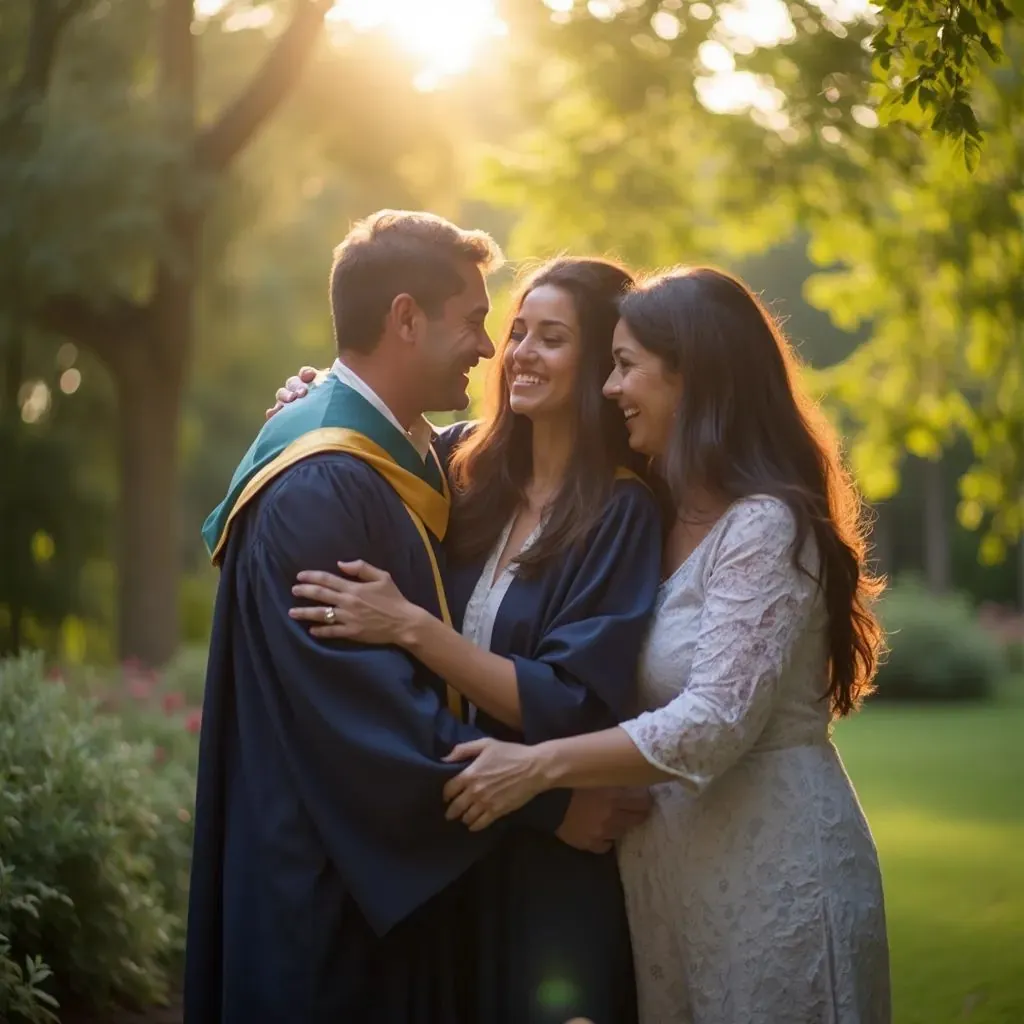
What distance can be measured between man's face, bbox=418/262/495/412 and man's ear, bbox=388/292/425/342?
0.10 feet

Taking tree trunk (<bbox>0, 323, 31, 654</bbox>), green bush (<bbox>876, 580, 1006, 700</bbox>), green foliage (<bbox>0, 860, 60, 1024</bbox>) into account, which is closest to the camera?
green foliage (<bbox>0, 860, 60, 1024</bbox>)

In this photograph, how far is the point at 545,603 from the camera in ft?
12.3

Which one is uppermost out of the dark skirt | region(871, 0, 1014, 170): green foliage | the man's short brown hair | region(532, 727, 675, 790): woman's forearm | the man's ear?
region(871, 0, 1014, 170): green foliage

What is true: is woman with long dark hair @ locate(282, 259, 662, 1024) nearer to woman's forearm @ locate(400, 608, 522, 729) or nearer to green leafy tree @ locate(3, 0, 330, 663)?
woman's forearm @ locate(400, 608, 522, 729)

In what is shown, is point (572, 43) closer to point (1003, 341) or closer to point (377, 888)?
point (1003, 341)

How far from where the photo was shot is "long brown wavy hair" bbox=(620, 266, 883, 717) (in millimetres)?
3656

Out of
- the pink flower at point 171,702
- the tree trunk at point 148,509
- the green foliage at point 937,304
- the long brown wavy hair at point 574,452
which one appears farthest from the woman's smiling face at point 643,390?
the tree trunk at point 148,509

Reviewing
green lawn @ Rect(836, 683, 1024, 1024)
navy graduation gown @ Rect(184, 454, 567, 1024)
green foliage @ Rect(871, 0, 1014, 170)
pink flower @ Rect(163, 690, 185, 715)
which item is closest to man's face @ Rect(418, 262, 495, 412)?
navy graduation gown @ Rect(184, 454, 567, 1024)

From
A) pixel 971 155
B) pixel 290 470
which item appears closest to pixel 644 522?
pixel 290 470

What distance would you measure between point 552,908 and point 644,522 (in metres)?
0.96

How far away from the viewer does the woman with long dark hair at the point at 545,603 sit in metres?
3.53

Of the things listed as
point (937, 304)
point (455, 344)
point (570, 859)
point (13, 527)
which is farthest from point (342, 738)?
point (13, 527)

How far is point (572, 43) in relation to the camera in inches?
436

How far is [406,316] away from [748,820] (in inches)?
59.2
